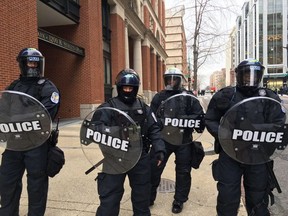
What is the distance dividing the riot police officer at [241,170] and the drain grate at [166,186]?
1582 mm

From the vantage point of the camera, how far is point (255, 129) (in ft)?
9.05

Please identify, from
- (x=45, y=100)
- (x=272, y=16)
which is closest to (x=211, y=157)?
(x=45, y=100)

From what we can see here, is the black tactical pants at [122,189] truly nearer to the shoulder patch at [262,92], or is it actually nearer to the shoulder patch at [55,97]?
the shoulder patch at [55,97]

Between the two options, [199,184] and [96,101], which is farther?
[96,101]

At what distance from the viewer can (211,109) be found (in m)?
3.07

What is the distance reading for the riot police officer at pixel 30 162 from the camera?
295 cm

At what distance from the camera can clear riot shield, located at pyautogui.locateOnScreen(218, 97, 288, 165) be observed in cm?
276

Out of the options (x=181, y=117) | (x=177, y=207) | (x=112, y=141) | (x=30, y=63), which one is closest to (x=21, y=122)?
(x=30, y=63)

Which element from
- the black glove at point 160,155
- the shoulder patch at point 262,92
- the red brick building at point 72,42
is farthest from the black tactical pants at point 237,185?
the red brick building at point 72,42

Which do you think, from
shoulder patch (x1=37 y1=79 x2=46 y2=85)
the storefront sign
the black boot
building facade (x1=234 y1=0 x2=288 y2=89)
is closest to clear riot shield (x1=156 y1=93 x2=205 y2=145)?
the black boot

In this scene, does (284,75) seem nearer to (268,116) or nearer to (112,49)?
(112,49)

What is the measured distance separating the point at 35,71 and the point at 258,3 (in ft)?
256

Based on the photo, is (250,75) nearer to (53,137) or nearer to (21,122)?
(53,137)

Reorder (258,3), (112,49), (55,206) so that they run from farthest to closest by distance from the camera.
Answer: (258,3)
(112,49)
(55,206)
